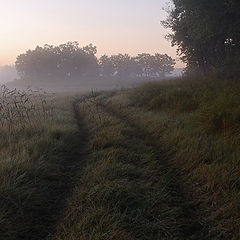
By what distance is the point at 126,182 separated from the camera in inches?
153

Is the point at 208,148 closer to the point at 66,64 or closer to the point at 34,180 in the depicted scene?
the point at 34,180

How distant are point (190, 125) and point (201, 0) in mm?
10261

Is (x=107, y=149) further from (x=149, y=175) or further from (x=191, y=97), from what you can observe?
(x=191, y=97)

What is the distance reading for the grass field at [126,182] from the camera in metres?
2.92

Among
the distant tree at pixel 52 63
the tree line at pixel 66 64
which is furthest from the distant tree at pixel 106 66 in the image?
the distant tree at pixel 52 63

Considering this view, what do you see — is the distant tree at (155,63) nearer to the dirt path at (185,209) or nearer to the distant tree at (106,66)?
the distant tree at (106,66)

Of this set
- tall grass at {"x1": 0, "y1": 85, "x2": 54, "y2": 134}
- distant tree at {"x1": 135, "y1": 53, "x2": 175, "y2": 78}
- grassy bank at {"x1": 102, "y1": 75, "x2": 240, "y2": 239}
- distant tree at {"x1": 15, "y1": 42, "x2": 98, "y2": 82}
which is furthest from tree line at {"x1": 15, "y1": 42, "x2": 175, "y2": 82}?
grassy bank at {"x1": 102, "y1": 75, "x2": 240, "y2": 239}

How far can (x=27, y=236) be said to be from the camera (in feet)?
9.64

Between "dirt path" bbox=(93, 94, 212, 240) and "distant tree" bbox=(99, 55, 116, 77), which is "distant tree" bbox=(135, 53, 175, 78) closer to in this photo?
"distant tree" bbox=(99, 55, 116, 77)

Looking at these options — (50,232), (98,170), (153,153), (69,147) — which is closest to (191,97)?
(153,153)

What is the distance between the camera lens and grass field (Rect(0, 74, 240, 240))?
2.92 metres

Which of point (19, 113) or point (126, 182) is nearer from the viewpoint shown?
point (126, 182)

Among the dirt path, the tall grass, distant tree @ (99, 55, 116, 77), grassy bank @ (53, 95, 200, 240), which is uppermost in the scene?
distant tree @ (99, 55, 116, 77)

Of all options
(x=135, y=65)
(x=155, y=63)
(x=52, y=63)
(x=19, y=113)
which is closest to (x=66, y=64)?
(x=52, y=63)
